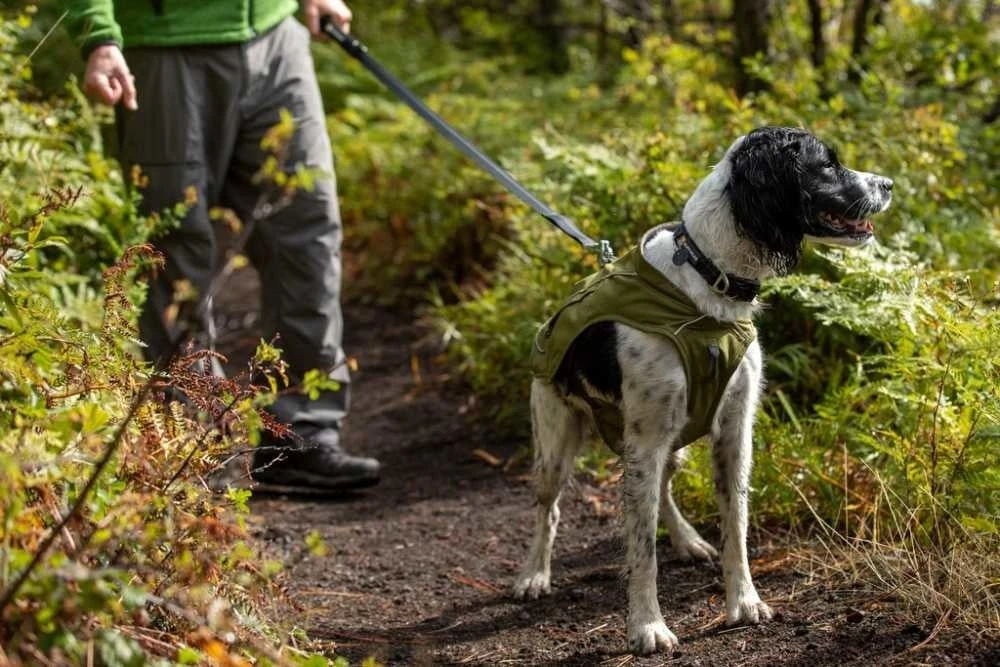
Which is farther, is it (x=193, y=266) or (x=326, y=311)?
(x=326, y=311)

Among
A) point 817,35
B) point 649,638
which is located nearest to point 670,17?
point 817,35

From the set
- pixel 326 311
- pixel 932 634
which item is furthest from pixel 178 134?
pixel 932 634

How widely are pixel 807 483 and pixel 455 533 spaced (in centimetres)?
135

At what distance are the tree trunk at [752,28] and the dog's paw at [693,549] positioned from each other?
3.74 meters

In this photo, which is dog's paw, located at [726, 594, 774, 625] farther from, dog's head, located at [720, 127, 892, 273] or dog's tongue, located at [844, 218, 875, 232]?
dog's tongue, located at [844, 218, 875, 232]

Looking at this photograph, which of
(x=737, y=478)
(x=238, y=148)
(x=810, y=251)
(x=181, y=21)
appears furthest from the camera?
(x=810, y=251)

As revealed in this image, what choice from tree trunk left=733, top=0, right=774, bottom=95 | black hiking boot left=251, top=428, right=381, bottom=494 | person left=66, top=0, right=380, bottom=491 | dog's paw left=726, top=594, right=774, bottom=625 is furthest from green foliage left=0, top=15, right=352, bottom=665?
tree trunk left=733, top=0, right=774, bottom=95

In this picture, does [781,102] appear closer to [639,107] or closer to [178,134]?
[639,107]

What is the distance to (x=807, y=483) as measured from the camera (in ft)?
13.5

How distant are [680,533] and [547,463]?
1.82ft

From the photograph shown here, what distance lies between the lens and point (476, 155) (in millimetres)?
4188

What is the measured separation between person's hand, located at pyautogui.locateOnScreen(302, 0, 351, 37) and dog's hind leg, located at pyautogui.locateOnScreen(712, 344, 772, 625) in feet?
7.76

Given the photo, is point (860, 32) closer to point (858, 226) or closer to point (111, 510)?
point (858, 226)

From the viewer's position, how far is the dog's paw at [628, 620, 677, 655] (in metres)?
3.35
